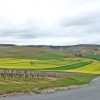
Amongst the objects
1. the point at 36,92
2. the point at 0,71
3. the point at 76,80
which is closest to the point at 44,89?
the point at 36,92

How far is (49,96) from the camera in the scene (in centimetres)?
5466

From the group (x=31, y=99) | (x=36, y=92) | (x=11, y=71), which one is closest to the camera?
(x=31, y=99)

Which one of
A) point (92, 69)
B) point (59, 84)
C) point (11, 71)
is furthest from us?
point (92, 69)

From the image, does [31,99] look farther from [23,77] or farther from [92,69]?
[92,69]

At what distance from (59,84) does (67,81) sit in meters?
6.64

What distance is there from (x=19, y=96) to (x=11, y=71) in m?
23.3

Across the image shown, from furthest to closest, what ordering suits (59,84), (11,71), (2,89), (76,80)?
(76,80) < (11,71) < (59,84) < (2,89)

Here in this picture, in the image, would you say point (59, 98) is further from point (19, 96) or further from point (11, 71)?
point (11, 71)

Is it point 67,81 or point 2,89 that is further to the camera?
point 67,81

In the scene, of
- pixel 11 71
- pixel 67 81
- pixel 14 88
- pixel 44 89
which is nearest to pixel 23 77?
pixel 11 71

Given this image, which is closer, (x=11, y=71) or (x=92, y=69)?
(x=11, y=71)

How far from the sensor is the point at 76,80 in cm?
8088

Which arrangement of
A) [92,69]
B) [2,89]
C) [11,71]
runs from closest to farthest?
[2,89]
[11,71]
[92,69]

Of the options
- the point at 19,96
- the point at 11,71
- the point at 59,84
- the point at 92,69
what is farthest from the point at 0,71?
the point at 92,69
